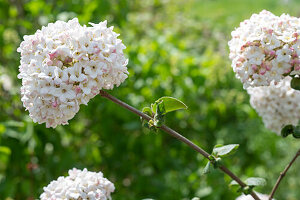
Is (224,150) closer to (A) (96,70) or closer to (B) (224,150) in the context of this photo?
(B) (224,150)

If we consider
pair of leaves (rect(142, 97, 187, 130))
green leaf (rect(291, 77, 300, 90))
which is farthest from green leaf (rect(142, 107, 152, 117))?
green leaf (rect(291, 77, 300, 90))

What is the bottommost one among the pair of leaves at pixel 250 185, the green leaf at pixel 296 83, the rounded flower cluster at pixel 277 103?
the pair of leaves at pixel 250 185

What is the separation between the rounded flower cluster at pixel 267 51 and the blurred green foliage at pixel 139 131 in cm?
116

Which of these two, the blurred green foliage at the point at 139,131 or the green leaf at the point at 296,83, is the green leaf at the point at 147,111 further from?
the blurred green foliage at the point at 139,131

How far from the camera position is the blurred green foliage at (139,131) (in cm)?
272

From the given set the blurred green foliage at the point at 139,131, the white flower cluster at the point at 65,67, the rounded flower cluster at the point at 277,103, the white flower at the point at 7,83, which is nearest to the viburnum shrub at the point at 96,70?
the white flower cluster at the point at 65,67

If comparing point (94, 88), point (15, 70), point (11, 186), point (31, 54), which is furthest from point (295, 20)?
point (15, 70)

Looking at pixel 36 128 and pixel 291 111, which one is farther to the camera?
pixel 36 128

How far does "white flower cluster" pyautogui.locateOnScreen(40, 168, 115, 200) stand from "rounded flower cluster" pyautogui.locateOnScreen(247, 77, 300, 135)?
2.76 feet

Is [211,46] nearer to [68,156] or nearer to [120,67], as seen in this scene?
[68,156]

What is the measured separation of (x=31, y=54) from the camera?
1359 millimetres

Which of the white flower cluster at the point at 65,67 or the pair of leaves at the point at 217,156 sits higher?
the white flower cluster at the point at 65,67

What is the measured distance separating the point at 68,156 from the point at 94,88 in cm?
143

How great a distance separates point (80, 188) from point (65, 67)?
0.40 m
